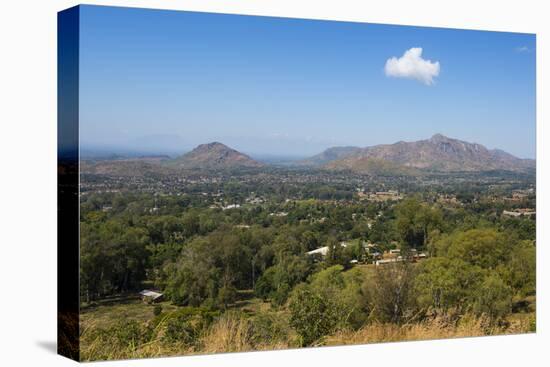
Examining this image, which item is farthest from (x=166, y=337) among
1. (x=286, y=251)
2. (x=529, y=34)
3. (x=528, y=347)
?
(x=529, y=34)

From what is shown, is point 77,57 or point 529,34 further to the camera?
point 529,34

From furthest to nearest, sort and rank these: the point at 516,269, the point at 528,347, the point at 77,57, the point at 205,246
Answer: the point at 516,269
the point at 528,347
the point at 205,246
the point at 77,57

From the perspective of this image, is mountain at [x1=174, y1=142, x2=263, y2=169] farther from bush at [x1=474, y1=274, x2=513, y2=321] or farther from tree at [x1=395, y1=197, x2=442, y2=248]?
bush at [x1=474, y1=274, x2=513, y2=321]

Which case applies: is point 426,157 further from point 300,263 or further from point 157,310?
point 157,310

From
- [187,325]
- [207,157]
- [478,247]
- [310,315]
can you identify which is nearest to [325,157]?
[207,157]

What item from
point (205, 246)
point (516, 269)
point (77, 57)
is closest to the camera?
point (77, 57)

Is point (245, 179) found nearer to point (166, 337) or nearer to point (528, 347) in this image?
point (166, 337)

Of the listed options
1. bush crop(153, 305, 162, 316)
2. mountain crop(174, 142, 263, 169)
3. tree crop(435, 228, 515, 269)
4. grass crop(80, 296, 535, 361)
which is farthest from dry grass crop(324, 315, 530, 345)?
mountain crop(174, 142, 263, 169)
